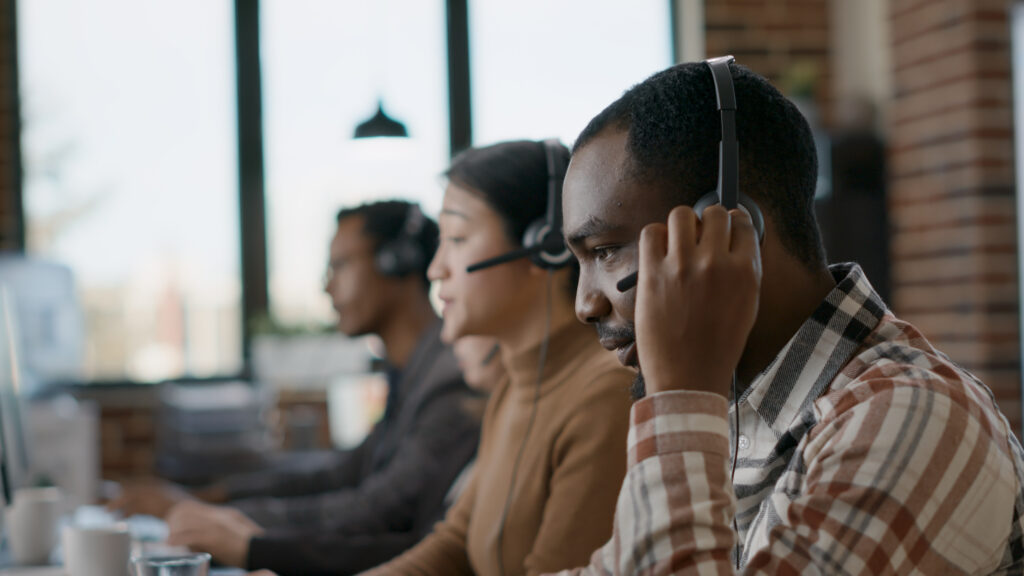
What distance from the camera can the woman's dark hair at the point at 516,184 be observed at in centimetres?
140

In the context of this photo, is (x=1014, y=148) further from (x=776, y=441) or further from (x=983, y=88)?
(x=776, y=441)

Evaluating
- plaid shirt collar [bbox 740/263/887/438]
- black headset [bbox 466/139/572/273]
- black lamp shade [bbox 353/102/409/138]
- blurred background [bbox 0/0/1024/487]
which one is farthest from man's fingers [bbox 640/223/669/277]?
blurred background [bbox 0/0/1024/487]

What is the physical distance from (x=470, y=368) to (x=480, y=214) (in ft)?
1.28

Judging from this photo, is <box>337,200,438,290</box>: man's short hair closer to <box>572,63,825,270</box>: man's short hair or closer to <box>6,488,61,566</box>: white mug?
<box>6,488,61,566</box>: white mug

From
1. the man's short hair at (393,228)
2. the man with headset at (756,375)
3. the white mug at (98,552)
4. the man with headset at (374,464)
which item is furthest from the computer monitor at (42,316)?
the man with headset at (756,375)

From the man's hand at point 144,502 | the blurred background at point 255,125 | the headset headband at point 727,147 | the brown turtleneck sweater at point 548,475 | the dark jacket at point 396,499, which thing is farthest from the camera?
the blurred background at point 255,125

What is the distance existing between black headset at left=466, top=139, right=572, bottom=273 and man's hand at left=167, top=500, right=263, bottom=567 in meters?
0.67

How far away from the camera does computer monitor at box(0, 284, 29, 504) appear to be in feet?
5.15

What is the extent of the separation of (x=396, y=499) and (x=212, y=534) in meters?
0.37

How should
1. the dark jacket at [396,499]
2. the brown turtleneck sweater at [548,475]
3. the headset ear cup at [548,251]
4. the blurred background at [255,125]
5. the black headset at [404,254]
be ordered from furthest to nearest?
the blurred background at [255,125], the black headset at [404,254], the dark jacket at [396,499], the headset ear cup at [548,251], the brown turtleneck sweater at [548,475]

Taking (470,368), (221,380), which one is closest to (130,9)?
(221,380)

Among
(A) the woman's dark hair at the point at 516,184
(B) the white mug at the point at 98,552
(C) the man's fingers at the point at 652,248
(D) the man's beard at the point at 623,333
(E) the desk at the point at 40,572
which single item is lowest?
(E) the desk at the point at 40,572

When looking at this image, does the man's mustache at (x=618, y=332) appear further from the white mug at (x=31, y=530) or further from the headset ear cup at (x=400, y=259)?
the headset ear cup at (x=400, y=259)

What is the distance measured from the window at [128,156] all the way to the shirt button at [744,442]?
13.2 ft
